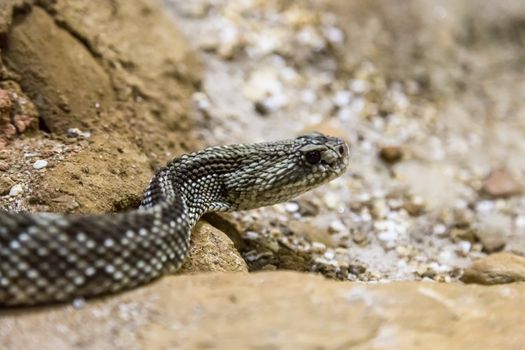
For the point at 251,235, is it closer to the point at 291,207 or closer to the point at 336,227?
the point at 291,207

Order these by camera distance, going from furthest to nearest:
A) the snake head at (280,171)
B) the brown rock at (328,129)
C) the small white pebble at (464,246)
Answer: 1. the brown rock at (328,129)
2. the small white pebble at (464,246)
3. the snake head at (280,171)

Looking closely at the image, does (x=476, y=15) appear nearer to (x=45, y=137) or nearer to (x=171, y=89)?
(x=171, y=89)

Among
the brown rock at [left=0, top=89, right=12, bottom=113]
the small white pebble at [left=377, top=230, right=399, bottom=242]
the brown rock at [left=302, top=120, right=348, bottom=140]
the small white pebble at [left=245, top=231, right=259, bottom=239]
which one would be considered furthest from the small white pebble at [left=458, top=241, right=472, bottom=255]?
the brown rock at [left=0, top=89, right=12, bottom=113]

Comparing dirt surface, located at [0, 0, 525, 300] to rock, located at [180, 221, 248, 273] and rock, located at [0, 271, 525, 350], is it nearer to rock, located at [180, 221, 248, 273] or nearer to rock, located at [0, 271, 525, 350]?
rock, located at [180, 221, 248, 273]

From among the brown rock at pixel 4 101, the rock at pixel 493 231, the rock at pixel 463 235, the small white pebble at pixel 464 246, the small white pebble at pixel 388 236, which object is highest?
the rock at pixel 493 231

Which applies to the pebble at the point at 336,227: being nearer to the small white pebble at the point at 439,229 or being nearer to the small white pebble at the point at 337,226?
the small white pebble at the point at 337,226

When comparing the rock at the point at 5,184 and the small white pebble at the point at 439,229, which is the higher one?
the small white pebble at the point at 439,229

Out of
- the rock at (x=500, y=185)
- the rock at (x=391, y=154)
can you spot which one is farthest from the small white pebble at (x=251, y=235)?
the rock at (x=500, y=185)

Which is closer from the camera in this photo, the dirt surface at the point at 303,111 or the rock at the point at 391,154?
the dirt surface at the point at 303,111
